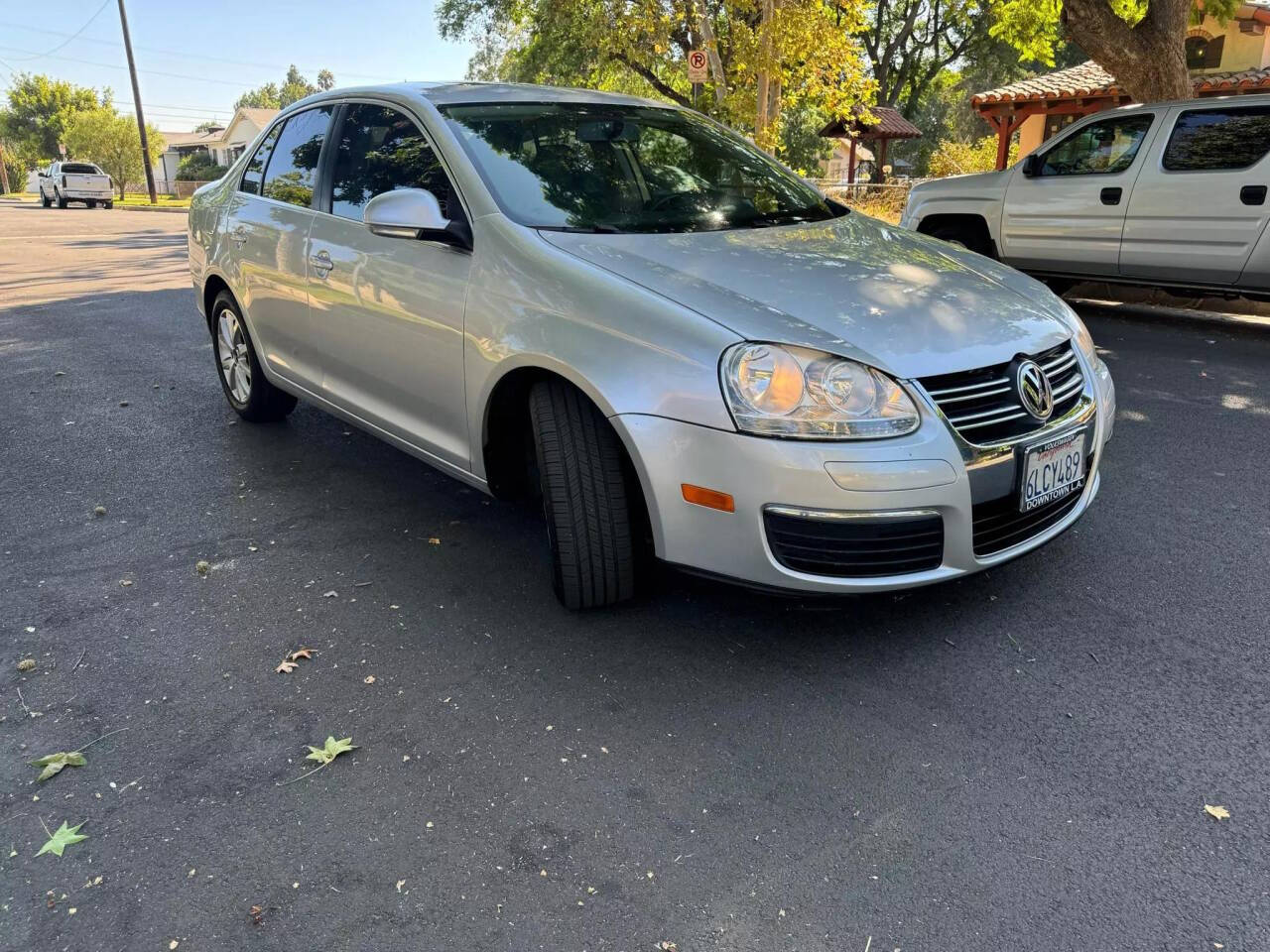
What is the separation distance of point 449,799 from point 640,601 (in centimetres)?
107

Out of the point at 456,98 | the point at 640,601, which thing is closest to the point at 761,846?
the point at 640,601

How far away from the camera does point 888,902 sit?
76.8 inches

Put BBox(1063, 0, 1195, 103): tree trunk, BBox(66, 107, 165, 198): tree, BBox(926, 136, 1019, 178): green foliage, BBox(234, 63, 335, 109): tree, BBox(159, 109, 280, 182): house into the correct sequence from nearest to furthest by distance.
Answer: BBox(1063, 0, 1195, 103): tree trunk → BBox(926, 136, 1019, 178): green foliage → BBox(66, 107, 165, 198): tree → BBox(159, 109, 280, 182): house → BBox(234, 63, 335, 109): tree

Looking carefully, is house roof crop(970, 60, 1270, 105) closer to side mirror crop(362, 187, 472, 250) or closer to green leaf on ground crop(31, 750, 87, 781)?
side mirror crop(362, 187, 472, 250)

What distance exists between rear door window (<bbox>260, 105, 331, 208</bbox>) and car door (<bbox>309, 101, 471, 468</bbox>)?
182 millimetres

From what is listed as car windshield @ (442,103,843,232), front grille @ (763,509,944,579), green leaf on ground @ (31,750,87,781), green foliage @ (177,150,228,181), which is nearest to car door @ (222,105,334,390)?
car windshield @ (442,103,843,232)

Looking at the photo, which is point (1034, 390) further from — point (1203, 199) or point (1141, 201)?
point (1141, 201)

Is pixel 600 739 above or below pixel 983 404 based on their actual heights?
below

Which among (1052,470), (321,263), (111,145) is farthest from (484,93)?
(111,145)

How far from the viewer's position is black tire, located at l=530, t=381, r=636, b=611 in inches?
112

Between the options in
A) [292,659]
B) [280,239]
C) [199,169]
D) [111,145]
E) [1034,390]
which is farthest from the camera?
[199,169]

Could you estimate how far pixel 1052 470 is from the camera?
9.19 ft

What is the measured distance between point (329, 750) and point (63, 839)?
2.01ft

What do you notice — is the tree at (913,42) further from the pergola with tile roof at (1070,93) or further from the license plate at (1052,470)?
the license plate at (1052,470)
